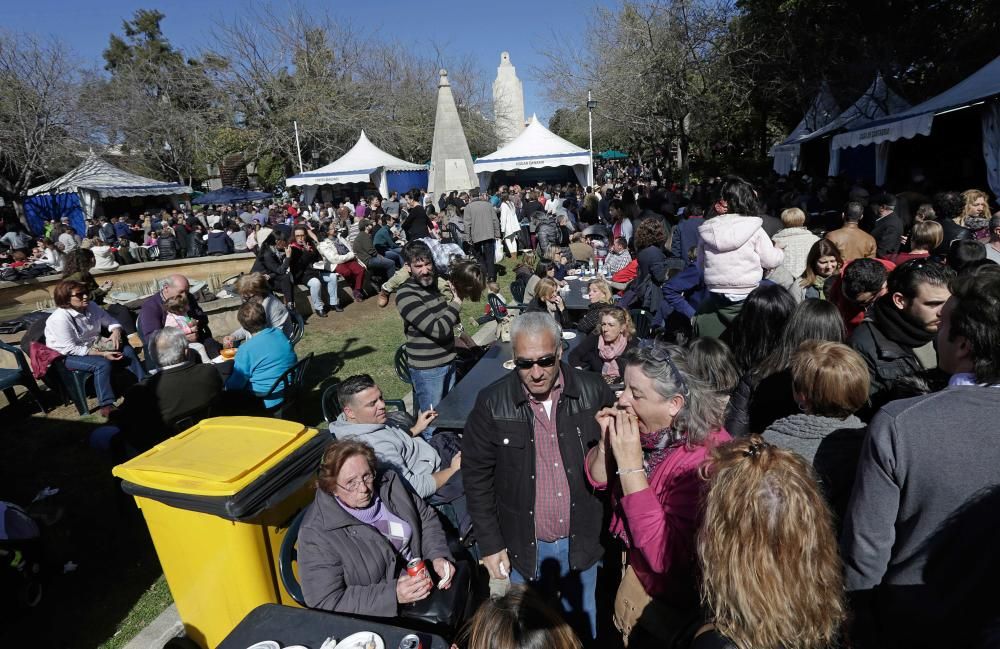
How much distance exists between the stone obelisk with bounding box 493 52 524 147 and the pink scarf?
48691mm

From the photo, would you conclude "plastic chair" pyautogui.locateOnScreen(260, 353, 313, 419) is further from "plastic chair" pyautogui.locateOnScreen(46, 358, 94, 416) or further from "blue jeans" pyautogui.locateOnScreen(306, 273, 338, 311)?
"blue jeans" pyautogui.locateOnScreen(306, 273, 338, 311)

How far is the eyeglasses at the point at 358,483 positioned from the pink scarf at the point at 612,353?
2.18 m

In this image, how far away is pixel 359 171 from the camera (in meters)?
24.9

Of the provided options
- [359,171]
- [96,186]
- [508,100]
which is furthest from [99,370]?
[508,100]

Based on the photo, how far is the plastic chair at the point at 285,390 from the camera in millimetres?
4980

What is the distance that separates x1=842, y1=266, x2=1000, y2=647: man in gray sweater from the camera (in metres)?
1.54

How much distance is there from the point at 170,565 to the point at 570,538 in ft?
6.41

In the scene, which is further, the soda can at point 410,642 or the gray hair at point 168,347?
the gray hair at point 168,347

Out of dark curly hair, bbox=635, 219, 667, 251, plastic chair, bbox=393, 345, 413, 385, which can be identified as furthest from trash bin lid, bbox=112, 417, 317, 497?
dark curly hair, bbox=635, 219, 667, 251

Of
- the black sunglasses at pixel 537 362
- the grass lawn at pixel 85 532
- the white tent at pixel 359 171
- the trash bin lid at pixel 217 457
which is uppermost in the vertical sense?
the white tent at pixel 359 171

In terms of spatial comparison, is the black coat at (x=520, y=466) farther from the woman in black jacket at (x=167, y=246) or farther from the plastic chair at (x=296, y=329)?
the woman in black jacket at (x=167, y=246)

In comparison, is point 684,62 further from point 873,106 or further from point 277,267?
point 277,267

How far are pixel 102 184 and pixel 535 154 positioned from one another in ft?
60.8

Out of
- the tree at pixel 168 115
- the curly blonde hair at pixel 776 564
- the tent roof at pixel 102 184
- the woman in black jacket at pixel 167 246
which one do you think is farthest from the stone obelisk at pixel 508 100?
the curly blonde hair at pixel 776 564
